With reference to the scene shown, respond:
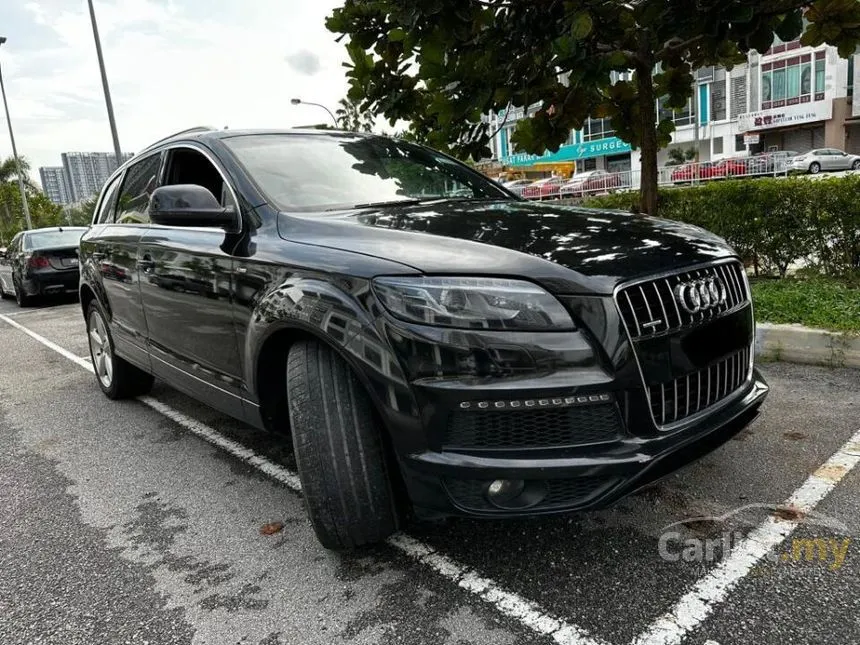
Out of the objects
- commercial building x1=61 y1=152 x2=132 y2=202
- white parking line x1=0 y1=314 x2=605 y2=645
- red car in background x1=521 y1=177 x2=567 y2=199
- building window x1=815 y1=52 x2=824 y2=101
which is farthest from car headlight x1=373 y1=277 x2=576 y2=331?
commercial building x1=61 y1=152 x2=132 y2=202

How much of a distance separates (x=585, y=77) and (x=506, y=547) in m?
3.08

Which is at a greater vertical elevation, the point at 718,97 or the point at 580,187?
the point at 718,97

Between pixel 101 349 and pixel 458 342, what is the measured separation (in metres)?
3.92

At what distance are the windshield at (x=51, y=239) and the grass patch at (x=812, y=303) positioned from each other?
11486 mm

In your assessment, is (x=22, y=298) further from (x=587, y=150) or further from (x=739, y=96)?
(x=587, y=150)

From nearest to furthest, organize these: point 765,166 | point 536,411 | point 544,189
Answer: point 536,411
point 765,166
point 544,189

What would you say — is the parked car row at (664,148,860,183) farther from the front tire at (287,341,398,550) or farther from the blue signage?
the front tire at (287,341,398,550)

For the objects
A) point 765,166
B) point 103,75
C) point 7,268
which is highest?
point 103,75

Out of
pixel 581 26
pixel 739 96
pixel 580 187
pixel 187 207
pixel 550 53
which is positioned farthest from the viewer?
pixel 739 96

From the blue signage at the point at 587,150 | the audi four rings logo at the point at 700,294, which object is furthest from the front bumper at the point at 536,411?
the blue signage at the point at 587,150

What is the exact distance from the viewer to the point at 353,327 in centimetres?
207

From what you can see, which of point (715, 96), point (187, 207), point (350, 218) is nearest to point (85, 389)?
point (187, 207)

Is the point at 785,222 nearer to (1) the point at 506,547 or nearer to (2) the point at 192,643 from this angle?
(1) the point at 506,547

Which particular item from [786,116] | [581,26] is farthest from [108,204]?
[786,116]
